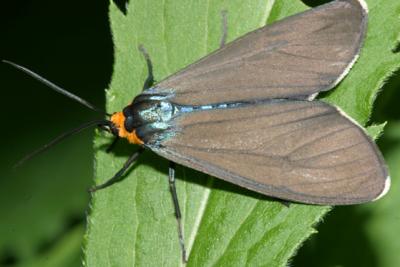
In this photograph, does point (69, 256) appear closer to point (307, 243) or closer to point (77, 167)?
point (77, 167)

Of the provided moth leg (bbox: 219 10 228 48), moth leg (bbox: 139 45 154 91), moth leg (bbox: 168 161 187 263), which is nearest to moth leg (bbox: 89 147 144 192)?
moth leg (bbox: 168 161 187 263)

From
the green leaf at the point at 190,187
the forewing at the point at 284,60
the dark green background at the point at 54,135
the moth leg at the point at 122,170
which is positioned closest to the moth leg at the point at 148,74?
the green leaf at the point at 190,187

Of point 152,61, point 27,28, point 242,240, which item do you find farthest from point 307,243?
point 27,28

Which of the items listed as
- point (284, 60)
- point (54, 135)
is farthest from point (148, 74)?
point (54, 135)

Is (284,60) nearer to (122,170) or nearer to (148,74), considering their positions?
(148,74)

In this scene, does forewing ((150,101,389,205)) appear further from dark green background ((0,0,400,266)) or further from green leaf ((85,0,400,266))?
dark green background ((0,0,400,266))
